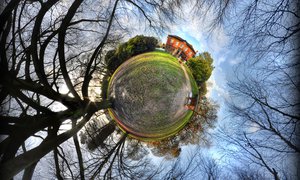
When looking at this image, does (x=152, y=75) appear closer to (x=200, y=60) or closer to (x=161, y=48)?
(x=161, y=48)

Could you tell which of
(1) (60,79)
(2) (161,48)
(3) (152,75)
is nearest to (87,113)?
(1) (60,79)

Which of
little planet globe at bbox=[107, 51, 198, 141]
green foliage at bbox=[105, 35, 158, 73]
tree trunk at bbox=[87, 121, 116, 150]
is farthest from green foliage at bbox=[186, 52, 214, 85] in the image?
tree trunk at bbox=[87, 121, 116, 150]

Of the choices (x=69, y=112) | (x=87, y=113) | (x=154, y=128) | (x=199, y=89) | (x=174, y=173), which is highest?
(x=199, y=89)

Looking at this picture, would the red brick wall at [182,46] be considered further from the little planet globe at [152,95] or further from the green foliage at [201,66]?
the little planet globe at [152,95]

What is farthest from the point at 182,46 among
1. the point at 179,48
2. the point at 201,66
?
the point at 201,66

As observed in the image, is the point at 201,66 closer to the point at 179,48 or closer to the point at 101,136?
the point at 179,48

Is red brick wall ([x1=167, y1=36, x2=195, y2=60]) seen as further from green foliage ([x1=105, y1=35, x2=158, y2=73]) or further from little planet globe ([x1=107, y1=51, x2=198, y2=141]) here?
little planet globe ([x1=107, y1=51, x2=198, y2=141])
